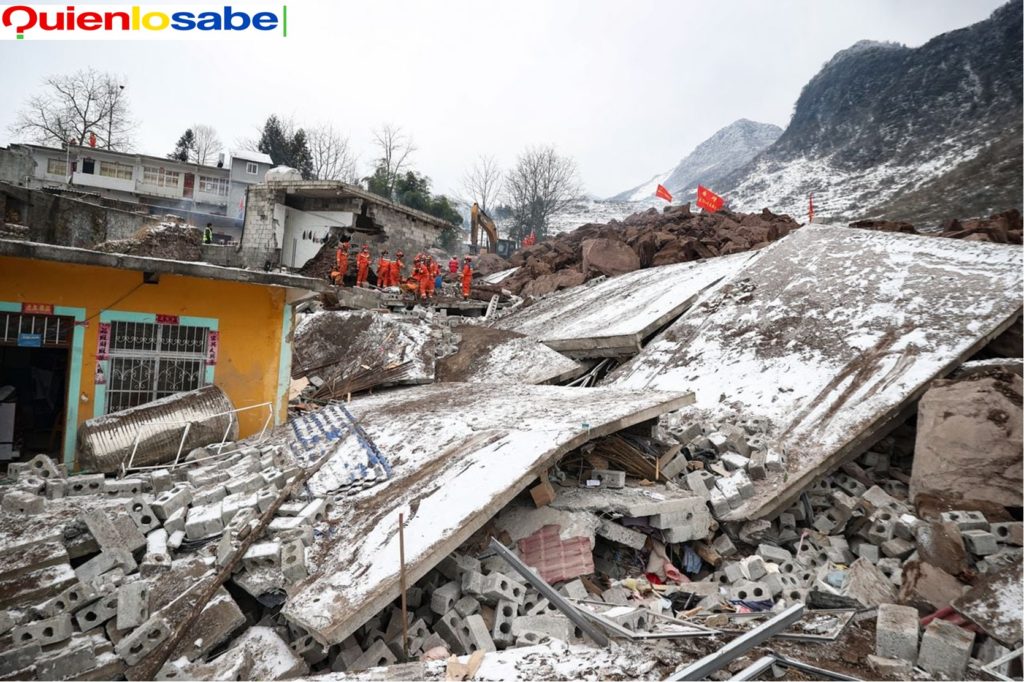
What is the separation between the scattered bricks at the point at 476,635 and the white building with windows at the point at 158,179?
3272cm

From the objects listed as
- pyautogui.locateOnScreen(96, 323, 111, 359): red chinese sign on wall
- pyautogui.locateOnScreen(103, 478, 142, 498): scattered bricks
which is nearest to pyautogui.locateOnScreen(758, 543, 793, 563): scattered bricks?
pyautogui.locateOnScreen(103, 478, 142, 498): scattered bricks

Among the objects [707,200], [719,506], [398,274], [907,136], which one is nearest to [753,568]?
[719,506]

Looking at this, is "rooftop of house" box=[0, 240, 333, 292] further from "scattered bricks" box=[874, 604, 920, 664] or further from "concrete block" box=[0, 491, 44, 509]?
"scattered bricks" box=[874, 604, 920, 664]

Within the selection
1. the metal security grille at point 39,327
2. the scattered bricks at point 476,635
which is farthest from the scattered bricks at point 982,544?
the metal security grille at point 39,327

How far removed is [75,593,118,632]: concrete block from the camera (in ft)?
11.8

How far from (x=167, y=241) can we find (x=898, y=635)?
16.7 meters

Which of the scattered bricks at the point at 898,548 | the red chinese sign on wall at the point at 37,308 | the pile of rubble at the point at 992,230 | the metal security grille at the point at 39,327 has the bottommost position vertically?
the scattered bricks at the point at 898,548

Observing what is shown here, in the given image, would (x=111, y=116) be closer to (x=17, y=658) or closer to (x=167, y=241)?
(x=167, y=241)

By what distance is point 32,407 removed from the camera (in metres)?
7.55

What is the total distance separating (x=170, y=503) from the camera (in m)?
4.64

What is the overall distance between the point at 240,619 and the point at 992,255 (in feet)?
34.5

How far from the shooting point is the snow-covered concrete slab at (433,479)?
11.7 feet

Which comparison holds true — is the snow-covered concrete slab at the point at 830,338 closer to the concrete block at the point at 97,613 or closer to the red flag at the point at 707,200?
the concrete block at the point at 97,613

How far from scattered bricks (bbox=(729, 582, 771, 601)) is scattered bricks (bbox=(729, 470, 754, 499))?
1.05 m
